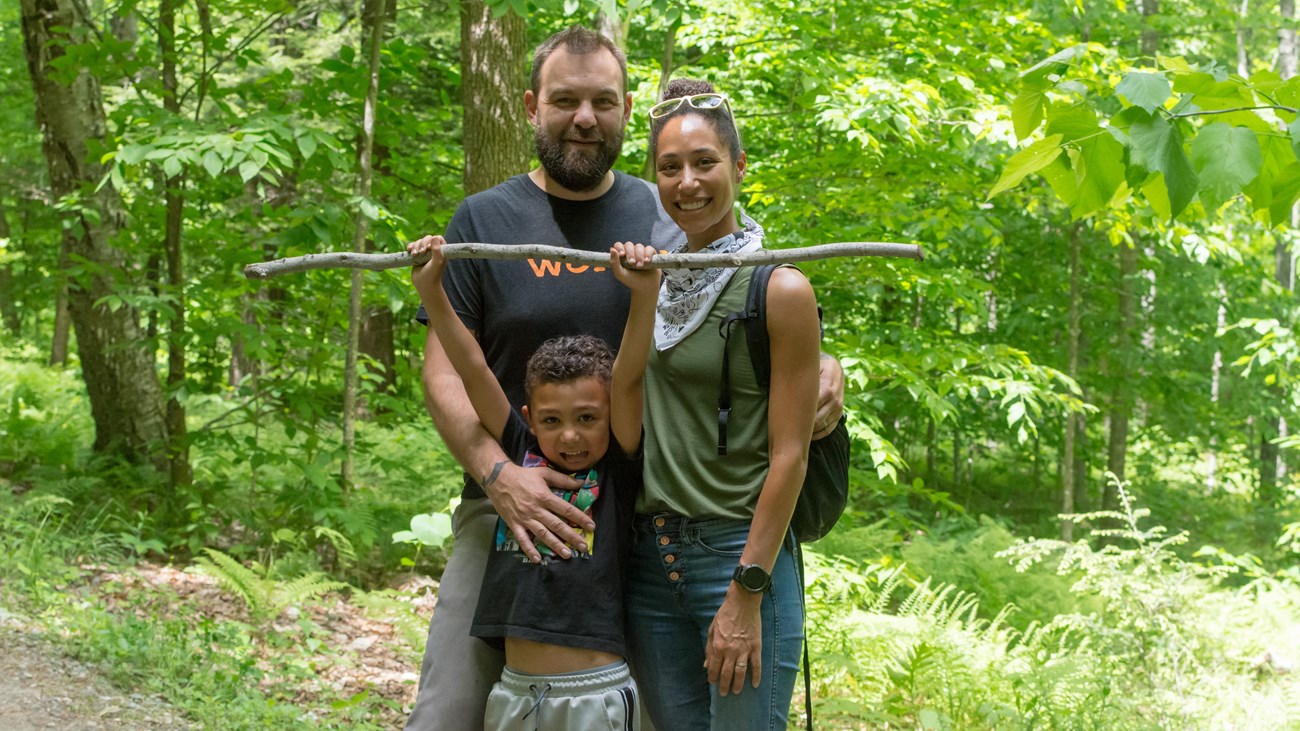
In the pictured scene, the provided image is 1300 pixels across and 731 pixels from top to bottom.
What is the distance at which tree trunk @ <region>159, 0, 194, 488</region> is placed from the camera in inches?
241

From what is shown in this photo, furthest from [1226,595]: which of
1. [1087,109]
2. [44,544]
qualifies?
[44,544]

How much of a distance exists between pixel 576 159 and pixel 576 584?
107 cm

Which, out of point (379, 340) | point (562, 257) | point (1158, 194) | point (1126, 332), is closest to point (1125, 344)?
point (1126, 332)

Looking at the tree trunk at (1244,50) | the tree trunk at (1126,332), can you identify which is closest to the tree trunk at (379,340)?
the tree trunk at (1126,332)

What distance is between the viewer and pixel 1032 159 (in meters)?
2.22

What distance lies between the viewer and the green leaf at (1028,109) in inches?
90.0

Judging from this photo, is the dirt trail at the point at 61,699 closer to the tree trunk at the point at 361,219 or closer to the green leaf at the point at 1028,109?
the tree trunk at the point at 361,219

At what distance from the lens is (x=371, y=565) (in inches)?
265

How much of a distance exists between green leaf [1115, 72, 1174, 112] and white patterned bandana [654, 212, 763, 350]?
31.2 inches

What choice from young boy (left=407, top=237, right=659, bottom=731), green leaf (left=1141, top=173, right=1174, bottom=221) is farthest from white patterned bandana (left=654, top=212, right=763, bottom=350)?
green leaf (left=1141, top=173, right=1174, bottom=221)

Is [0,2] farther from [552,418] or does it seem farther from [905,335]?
[552,418]

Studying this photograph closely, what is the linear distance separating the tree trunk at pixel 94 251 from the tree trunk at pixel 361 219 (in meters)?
1.43

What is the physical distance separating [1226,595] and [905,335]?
422cm

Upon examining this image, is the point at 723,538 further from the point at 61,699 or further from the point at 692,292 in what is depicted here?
the point at 61,699
